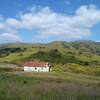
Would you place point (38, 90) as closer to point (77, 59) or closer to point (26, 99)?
point (26, 99)

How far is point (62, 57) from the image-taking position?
654 feet

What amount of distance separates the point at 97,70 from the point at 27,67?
43870 millimetres

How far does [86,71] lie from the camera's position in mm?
108312

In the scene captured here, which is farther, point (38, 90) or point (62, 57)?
point (62, 57)

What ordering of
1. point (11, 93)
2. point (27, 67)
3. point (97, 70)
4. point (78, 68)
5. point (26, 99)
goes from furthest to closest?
point (27, 67), point (78, 68), point (97, 70), point (11, 93), point (26, 99)

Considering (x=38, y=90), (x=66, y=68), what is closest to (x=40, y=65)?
(x=66, y=68)

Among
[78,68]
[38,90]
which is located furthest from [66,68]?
[38,90]

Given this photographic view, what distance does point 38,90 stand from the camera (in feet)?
33.6

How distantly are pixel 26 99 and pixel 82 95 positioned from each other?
2063mm

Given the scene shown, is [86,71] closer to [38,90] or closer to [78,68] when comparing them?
[78,68]

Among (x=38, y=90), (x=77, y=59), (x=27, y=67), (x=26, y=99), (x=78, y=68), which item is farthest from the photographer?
(x=77, y=59)

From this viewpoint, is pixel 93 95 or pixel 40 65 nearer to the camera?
pixel 93 95

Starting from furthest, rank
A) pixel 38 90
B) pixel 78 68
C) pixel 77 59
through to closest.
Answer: pixel 77 59 → pixel 78 68 → pixel 38 90

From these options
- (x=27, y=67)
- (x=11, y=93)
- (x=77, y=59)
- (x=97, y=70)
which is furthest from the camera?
(x=77, y=59)
